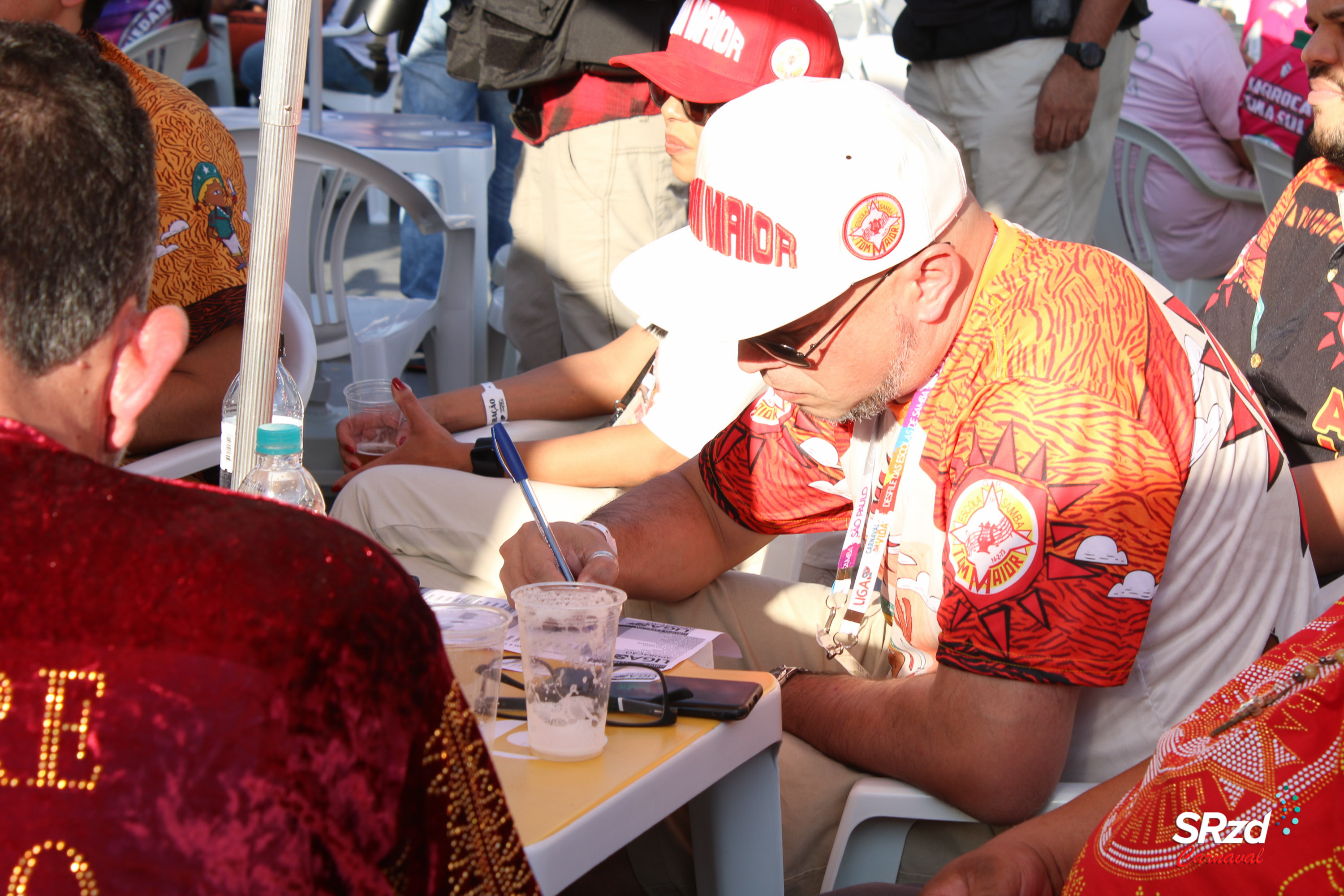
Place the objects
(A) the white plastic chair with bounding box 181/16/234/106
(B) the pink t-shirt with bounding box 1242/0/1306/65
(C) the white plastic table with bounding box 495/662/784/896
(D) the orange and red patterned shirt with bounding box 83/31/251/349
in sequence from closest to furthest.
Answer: (C) the white plastic table with bounding box 495/662/784/896 → (D) the orange and red patterned shirt with bounding box 83/31/251/349 → (B) the pink t-shirt with bounding box 1242/0/1306/65 → (A) the white plastic chair with bounding box 181/16/234/106

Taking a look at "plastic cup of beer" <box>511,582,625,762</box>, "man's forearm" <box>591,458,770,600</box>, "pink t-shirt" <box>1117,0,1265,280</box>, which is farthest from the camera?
"pink t-shirt" <box>1117,0,1265,280</box>

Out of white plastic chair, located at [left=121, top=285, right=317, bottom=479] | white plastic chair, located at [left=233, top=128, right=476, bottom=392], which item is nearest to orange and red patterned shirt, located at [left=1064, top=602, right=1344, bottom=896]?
white plastic chair, located at [left=121, top=285, right=317, bottom=479]

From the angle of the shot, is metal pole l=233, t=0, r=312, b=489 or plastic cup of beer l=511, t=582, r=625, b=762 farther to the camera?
metal pole l=233, t=0, r=312, b=489

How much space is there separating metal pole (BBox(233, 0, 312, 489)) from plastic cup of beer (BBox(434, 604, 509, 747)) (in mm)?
384

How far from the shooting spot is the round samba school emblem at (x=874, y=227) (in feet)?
5.52

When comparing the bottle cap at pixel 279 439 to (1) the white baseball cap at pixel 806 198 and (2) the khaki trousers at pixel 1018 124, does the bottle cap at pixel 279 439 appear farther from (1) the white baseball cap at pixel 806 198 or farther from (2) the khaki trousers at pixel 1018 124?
(2) the khaki trousers at pixel 1018 124

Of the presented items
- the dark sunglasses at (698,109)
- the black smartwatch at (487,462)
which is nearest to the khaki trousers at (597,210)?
the dark sunglasses at (698,109)

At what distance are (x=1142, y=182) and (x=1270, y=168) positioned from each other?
2.72 ft

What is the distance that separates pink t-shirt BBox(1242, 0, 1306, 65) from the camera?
533 cm

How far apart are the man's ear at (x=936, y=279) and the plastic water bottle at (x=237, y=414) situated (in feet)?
2.93

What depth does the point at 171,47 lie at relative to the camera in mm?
6461

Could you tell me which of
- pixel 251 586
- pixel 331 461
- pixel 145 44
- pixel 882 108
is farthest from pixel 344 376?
pixel 251 586

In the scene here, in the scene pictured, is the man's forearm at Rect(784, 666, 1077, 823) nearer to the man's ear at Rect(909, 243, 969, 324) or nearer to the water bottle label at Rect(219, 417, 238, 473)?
the man's ear at Rect(909, 243, 969, 324)

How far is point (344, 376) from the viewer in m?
5.53
